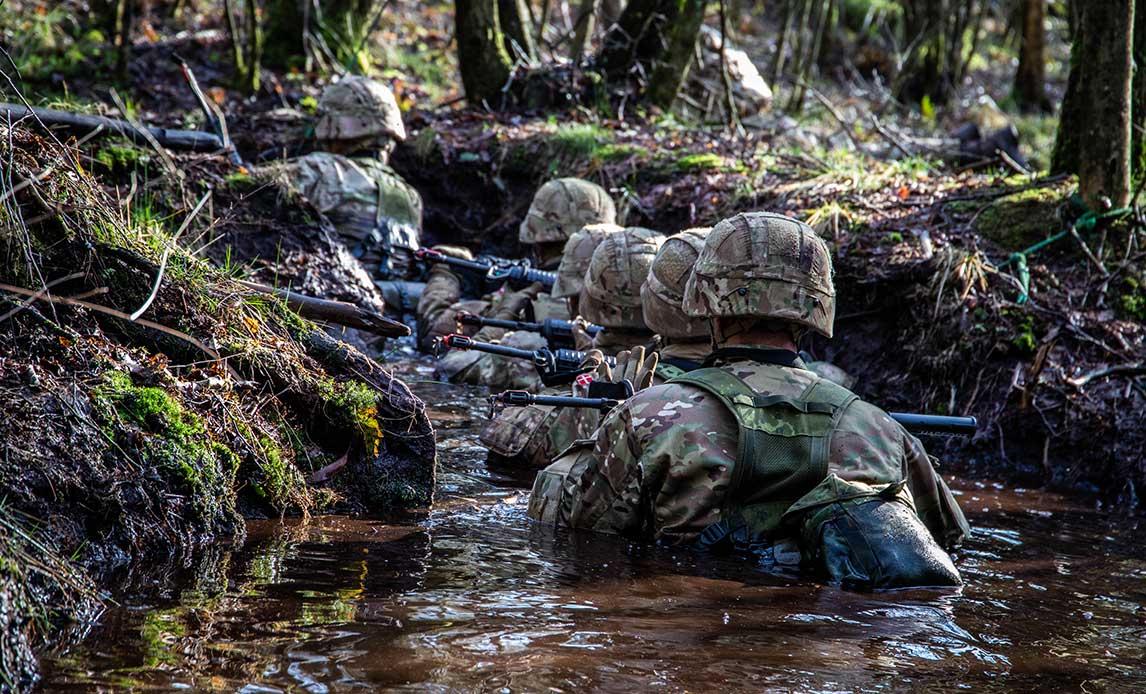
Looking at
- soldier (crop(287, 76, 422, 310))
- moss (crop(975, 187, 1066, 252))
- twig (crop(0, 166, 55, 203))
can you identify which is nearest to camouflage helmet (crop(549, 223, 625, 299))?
moss (crop(975, 187, 1066, 252))

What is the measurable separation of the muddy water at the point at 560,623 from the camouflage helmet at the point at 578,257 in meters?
3.15

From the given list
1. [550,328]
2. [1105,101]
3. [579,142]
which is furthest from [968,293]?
[579,142]

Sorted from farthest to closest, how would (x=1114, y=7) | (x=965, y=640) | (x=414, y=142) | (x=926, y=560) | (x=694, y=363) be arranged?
1. (x=414, y=142)
2. (x=1114, y=7)
3. (x=694, y=363)
4. (x=926, y=560)
5. (x=965, y=640)

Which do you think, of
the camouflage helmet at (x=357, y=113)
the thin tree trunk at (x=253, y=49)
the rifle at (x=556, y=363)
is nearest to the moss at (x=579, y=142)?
the camouflage helmet at (x=357, y=113)

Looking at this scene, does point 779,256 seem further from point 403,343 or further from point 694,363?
point 403,343

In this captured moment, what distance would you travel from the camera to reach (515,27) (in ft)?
51.6

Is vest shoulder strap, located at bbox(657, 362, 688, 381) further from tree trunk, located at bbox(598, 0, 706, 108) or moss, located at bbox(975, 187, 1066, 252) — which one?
tree trunk, located at bbox(598, 0, 706, 108)

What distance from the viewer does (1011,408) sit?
822cm

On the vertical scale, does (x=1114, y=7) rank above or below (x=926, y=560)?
above

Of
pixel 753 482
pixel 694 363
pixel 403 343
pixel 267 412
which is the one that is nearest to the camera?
pixel 753 482

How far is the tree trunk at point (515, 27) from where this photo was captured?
51.4 feet

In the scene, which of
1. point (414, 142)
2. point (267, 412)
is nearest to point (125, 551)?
point (267, 412)

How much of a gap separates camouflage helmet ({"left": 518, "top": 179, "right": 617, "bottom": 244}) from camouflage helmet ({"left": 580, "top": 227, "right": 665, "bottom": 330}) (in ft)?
10.2

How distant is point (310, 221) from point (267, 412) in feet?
20.1
